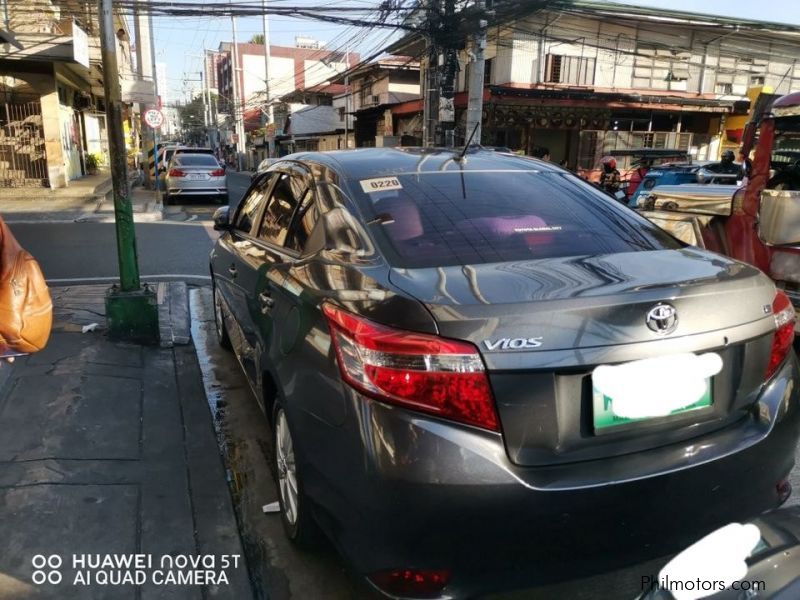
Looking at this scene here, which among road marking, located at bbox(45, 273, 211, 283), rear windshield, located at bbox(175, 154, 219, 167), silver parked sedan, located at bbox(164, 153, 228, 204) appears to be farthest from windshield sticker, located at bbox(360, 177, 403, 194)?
rear windshield, located at bbox(175, 154, 219, 167)

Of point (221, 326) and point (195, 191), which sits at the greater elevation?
point (195, 191)

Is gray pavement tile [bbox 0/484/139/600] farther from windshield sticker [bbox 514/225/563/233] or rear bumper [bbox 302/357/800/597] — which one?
windshield sticker [bbox 514/225/563/233]

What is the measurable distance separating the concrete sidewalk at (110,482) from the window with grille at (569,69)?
23.0m

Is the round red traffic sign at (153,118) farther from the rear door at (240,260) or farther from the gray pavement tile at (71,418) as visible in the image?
the gray pavement tile at (71,418)

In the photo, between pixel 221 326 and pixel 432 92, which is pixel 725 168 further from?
pixel 221 326

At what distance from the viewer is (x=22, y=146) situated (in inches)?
658

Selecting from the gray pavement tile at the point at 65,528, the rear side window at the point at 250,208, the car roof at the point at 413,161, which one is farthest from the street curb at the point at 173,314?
the car roof at the point at 413,161

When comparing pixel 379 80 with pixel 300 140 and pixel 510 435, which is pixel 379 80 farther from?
pixel 510 435

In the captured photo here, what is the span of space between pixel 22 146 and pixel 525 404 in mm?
19018

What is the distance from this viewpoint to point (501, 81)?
79.4ft

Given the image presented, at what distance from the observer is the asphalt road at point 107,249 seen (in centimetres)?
784

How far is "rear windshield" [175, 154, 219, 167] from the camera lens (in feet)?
57.7

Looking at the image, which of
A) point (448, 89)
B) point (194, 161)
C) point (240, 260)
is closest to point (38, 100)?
point (194, 161)

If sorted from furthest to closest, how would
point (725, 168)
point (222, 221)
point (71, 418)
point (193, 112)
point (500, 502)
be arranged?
1. point (193, 112)
2. point (725, 168)
3. point (222, 221)
4. point (71, 418)
5. point (500, 502)
